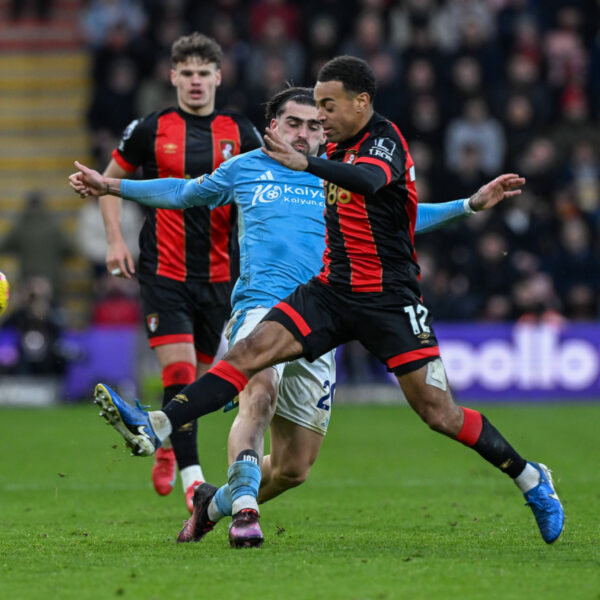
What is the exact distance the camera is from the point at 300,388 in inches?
266

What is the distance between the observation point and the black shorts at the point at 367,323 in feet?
20.2

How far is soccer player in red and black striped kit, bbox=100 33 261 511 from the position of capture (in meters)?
8.19

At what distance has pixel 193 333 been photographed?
827cm

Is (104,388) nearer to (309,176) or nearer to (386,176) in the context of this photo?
(386,176)

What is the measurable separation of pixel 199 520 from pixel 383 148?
2.07 m

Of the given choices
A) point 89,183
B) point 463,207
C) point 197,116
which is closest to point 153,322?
point 197,116

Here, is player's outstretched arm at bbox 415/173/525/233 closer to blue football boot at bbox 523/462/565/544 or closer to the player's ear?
the player's ear

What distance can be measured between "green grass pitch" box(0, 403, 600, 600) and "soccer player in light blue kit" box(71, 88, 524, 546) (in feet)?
1.49

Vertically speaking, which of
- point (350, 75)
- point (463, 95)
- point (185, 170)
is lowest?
point (185, 170)

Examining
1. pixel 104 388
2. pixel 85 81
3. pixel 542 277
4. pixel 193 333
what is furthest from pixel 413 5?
pixel 104 388

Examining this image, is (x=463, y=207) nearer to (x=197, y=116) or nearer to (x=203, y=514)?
(x=203, y=514)

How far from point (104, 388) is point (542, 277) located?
12302 mm

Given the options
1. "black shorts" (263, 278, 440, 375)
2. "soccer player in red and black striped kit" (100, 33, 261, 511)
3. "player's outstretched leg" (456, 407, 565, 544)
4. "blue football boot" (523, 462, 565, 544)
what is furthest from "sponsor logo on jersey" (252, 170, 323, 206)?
"blue football boot" (523, 462, 565, 544)

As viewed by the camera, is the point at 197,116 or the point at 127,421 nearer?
the point at 127,421
